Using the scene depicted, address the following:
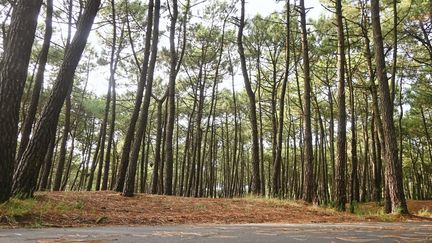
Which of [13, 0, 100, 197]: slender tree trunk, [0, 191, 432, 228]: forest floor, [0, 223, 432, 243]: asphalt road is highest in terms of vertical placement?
[13, 0, 100, 197]: slender tree trunk

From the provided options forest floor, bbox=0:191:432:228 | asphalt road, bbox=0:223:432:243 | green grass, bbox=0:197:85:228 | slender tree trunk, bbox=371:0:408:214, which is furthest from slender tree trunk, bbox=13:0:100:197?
slender tree trunk, bbox=371:0:408:214

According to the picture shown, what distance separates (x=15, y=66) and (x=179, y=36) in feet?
53.8

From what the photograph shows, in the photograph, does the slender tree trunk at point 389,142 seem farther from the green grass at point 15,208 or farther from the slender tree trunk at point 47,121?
the green grass at point 15,208

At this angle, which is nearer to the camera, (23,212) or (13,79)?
(23,212)

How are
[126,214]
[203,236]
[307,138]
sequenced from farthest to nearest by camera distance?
1. [307,138]
2. [126,214]
3. [203,236]

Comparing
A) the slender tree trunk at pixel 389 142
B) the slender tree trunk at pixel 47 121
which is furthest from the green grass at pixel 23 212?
the slender tree trunk at pixel 389 142

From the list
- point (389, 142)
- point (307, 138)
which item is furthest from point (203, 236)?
point (307, 138)

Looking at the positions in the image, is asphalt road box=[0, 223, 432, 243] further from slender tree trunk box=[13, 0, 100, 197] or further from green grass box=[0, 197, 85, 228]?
slender tree trunk box=[13, 0, 100, 197]

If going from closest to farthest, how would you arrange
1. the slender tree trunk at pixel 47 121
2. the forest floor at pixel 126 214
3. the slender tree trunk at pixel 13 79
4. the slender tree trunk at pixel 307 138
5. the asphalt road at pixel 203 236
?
the asphalt road at pixel 203 236 → the forest floor at pixel 126 214 → the slender tree trunk at pixel 13 79 → the slender tree trunk at pixel 47 121 → the slender tree trunk at pixel 307 138

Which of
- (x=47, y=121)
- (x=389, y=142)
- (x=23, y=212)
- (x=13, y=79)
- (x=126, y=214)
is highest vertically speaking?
(x=13, y=79)

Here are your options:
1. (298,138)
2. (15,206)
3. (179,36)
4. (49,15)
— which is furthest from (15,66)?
(298,138)

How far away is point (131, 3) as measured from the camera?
19375 mm

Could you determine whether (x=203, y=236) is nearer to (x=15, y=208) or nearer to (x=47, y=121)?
(x=15, y=208)

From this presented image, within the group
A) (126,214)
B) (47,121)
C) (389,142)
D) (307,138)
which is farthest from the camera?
(307,138)
